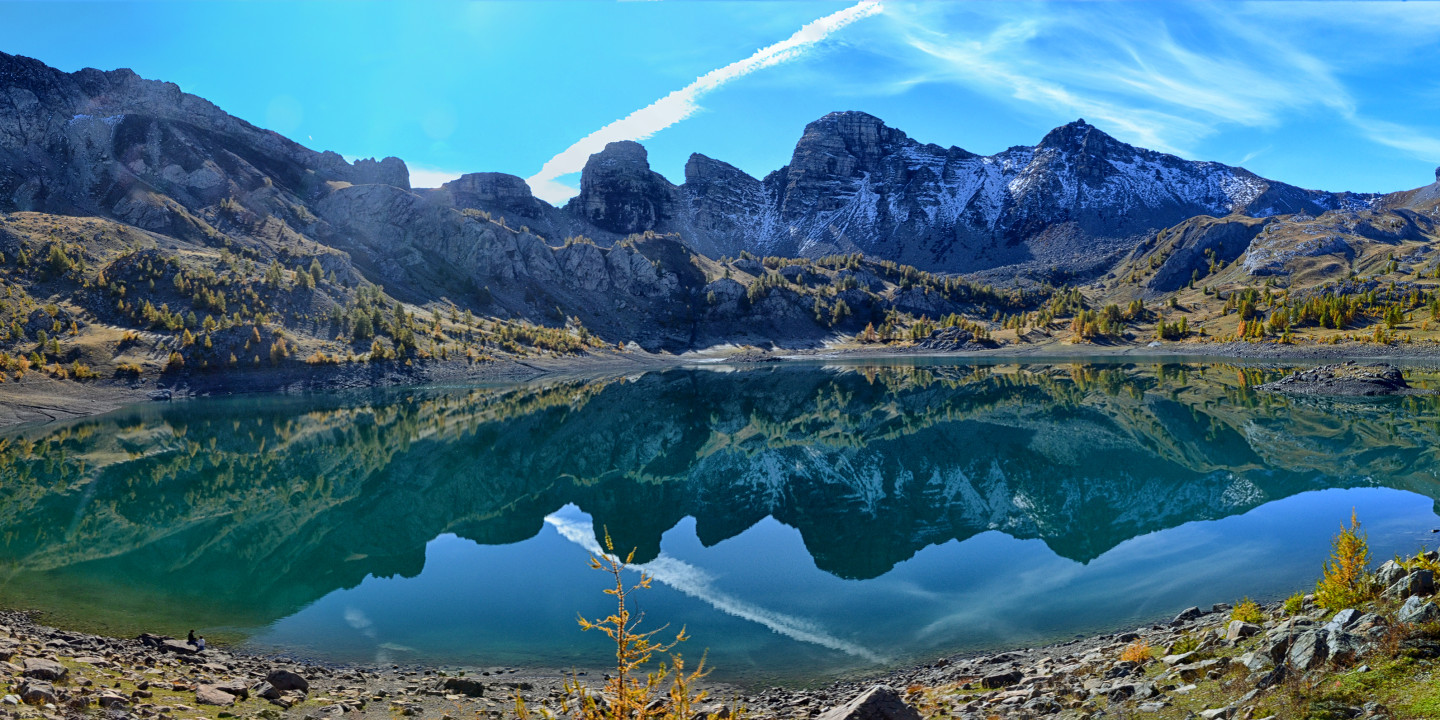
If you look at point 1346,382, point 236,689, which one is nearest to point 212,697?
point 236,689

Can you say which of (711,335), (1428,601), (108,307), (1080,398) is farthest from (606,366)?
(1428,601)

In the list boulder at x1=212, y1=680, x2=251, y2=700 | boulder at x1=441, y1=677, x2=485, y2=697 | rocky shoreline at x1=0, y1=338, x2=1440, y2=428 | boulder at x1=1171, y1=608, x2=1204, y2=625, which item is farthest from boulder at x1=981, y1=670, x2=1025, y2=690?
rocky shoreline at x1=0, y1=338, x2=1440, y2=428

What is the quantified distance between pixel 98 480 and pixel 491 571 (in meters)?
34.7

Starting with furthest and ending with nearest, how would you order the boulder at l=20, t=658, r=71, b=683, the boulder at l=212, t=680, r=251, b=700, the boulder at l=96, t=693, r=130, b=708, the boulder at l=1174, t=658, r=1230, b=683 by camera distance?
the boulder at l=212, t=680, r=251, b=700, the boulder at l=20, t=658, r=71, b=683, the boulder at l=96, t=693, r=130, b=708, the boulder at l=1174, t=658, r=1230, b=683

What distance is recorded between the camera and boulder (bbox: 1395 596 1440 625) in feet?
28.0

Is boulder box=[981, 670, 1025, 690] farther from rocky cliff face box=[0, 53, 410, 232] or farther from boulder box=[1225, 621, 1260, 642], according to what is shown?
rocky cliff face box=[0, 53, 410, 232]

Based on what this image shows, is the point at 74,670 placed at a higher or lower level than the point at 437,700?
higher

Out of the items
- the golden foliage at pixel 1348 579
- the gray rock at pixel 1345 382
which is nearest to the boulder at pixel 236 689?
the golden foliage at pixel 1348 579

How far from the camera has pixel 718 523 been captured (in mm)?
31484

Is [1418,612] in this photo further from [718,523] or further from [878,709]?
[718,523]

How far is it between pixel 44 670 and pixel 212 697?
2.54m

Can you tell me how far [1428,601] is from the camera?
880 cm

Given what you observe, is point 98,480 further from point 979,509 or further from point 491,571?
point 979,509

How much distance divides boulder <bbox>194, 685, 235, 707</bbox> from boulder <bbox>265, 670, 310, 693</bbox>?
4.07ft
